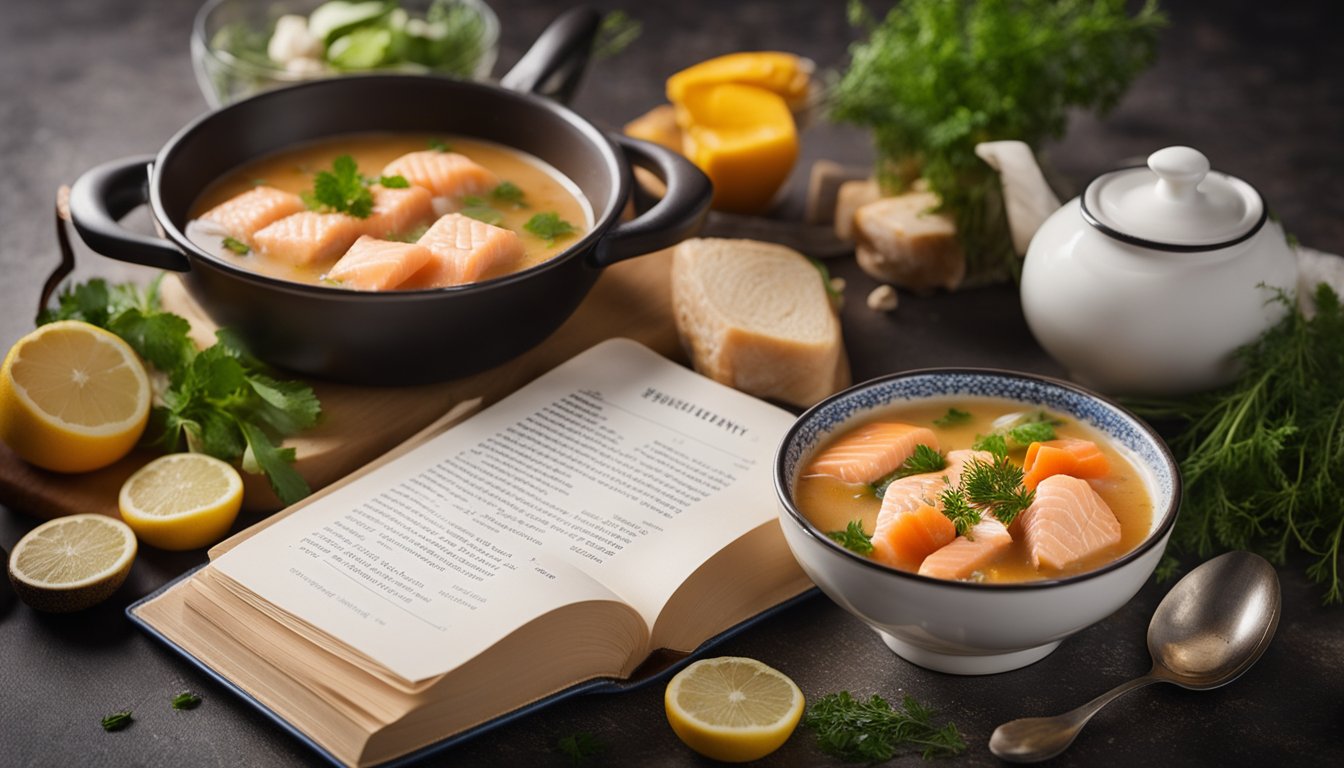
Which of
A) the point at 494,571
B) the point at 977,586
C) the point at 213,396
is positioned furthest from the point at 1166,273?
the point at 213,396

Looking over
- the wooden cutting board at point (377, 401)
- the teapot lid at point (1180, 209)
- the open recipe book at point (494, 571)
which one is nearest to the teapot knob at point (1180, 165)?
the teapot lid at point (1180, 209)

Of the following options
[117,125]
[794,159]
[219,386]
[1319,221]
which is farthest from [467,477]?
[1319,221]

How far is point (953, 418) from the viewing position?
83.4 inches

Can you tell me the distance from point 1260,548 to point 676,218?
3.62 feet

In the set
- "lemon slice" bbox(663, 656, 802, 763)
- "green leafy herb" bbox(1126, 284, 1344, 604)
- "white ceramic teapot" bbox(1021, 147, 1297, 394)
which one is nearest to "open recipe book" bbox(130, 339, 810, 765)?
"lemon slice" bbox(663, 656, 802, 763)

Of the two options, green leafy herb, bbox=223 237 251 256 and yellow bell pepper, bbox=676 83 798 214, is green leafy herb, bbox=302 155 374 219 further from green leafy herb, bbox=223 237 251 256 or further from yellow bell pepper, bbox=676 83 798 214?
yellow bell pepper, bbox=676 83 798 214

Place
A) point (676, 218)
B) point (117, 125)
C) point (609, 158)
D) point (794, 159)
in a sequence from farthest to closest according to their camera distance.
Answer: point (117, 125) → point (794, 159) → point (609, 158) → point (676, 218)

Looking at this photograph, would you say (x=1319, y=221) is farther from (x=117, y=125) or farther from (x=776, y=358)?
(x=117, y=125)

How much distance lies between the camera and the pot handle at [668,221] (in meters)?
2.36

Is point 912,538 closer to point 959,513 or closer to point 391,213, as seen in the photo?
point 959,513

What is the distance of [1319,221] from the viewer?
3.09 meters

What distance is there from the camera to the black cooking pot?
A: 7.30 feet

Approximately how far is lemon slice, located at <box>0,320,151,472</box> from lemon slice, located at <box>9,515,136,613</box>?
0.14 meters

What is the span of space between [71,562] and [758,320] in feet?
3.98
